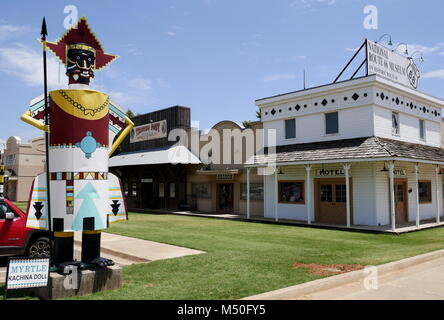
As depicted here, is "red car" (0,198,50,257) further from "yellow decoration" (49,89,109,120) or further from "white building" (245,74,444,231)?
"white building" (245,74,444,231)

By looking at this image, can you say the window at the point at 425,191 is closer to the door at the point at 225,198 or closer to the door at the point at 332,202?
the door at the point at 332,202

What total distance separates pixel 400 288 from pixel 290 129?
46.0 feet

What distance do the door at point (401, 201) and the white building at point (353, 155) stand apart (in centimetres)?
5

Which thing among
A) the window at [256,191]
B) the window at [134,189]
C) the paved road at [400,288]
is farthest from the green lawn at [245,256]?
the window at [134,189]

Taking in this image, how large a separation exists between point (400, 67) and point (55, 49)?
1789cm

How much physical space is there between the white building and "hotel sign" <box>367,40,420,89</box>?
0.86 m

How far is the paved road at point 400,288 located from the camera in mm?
6508

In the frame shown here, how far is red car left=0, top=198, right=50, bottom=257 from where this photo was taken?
877cm

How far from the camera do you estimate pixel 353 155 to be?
16.0 m

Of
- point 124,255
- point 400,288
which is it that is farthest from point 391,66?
point 124,255

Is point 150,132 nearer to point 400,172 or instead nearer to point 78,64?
point 400,172

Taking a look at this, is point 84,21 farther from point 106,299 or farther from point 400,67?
point 400,67

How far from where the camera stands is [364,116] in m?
17.4
